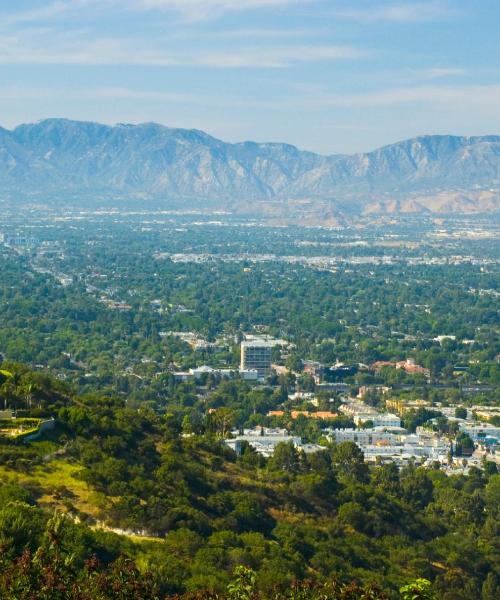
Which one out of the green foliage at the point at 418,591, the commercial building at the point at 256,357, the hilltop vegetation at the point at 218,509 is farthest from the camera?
the commercial building at the point at 256,357

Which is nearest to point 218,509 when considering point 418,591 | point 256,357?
point 418,591

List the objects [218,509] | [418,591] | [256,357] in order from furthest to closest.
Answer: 1. [256,357]
2. [218,509]
3. [418,591]

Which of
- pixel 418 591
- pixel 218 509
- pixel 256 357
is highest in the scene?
pixel 418 591

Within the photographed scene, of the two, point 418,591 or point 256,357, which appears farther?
point 256,357

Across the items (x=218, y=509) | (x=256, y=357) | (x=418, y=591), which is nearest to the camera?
(x=418, y=591)

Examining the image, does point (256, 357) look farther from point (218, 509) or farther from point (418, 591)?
point (418, 591)

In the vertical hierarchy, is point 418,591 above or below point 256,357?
above


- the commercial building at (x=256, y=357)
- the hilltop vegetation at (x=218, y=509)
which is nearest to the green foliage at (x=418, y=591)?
the hilltop vegetation at (x=218, y=509)

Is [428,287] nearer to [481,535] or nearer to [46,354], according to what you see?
[46,354]

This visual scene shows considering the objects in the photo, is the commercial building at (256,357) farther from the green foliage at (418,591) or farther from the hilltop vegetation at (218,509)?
the green foliage at (418,591)

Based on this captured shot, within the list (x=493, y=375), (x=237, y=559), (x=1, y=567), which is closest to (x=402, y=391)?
(x=493, y=375)
